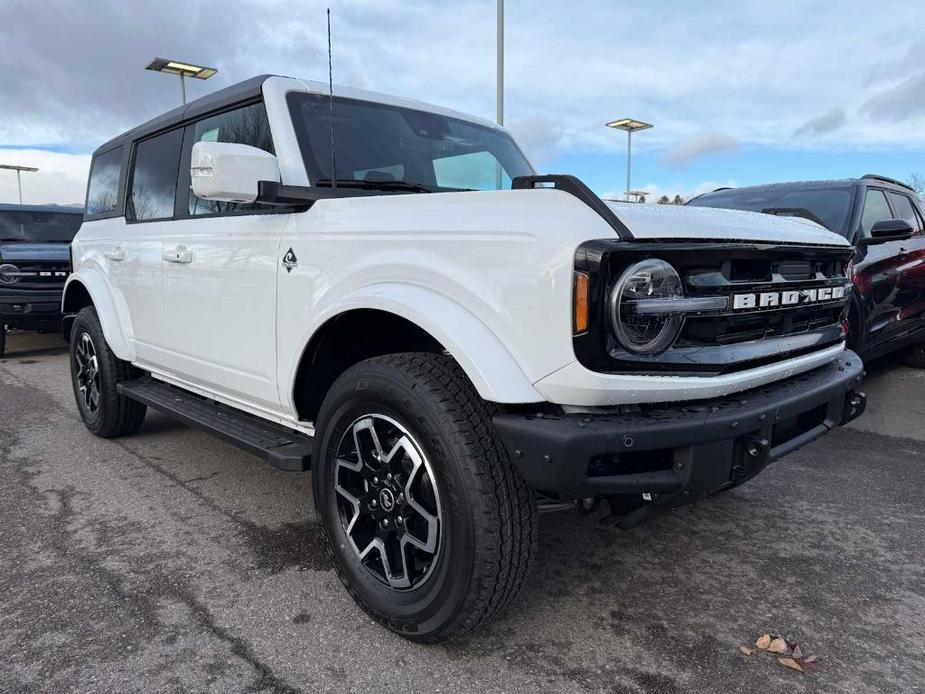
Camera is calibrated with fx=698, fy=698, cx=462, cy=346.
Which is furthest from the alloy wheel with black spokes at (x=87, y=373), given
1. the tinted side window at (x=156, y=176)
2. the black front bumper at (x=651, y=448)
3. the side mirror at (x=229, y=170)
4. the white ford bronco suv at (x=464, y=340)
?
the black front bumper at (x=651, y=448)

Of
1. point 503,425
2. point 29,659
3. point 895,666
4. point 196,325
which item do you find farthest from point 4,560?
point 895,666

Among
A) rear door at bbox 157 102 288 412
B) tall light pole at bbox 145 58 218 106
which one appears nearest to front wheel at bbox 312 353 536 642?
rear door at bbox 157 102 288 412

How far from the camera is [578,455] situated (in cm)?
182

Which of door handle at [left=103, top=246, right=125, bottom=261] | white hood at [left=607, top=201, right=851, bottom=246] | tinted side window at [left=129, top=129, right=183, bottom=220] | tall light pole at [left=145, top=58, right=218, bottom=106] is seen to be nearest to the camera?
white hood at [left=607, top=201, right=851, bottom=246]

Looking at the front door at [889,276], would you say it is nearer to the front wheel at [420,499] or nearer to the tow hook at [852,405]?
the tow hook at [852,405]

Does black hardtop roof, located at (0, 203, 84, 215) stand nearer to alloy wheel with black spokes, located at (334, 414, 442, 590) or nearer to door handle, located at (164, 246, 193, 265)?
door handle, located at (164, 246, 193, 265)

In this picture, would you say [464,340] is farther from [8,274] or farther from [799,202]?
[8,274]

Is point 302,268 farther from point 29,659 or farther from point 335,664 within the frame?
point 29,659

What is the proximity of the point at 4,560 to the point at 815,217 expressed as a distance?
5552mm

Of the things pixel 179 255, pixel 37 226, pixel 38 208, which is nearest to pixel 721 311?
pixel 179 255

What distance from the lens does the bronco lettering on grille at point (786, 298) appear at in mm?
2148

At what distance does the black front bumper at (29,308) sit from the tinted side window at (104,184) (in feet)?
13.2

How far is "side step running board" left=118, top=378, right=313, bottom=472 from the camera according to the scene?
274cm

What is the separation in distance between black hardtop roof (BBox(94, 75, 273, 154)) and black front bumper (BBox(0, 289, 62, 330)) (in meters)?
4.65
